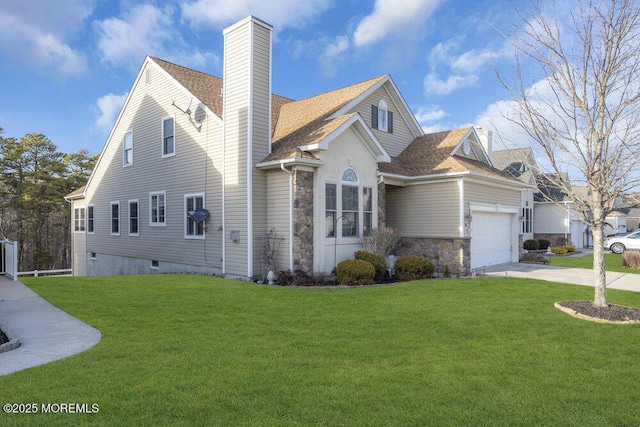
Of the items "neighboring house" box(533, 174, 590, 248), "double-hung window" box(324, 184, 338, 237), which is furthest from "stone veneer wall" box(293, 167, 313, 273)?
"neighboring house" box(533, 174, 590, 248)

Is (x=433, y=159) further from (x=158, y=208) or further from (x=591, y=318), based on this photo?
(x=158, y=208)

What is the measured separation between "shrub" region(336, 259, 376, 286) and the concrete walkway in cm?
636

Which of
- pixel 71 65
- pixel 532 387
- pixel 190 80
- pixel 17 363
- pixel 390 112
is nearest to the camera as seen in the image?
pixel 532 387

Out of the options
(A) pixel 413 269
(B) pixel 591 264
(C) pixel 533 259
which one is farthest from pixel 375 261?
(B) pixel 591 264

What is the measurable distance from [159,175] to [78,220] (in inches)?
396

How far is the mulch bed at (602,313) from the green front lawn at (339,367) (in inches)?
10.8

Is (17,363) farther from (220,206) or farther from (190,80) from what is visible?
(190,80)

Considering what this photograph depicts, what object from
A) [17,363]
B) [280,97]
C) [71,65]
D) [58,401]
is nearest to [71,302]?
[17,363]

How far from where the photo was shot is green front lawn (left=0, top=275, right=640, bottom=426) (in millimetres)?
3344

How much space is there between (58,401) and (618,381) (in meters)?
5.41

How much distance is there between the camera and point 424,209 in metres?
14.4

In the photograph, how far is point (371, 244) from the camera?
1252 cm

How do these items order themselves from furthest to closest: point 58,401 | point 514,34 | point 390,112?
point 390,112 → point 514,34 → point 58,401

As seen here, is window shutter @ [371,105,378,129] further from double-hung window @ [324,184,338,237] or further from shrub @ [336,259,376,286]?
shrub @ [336,259,376,286]
